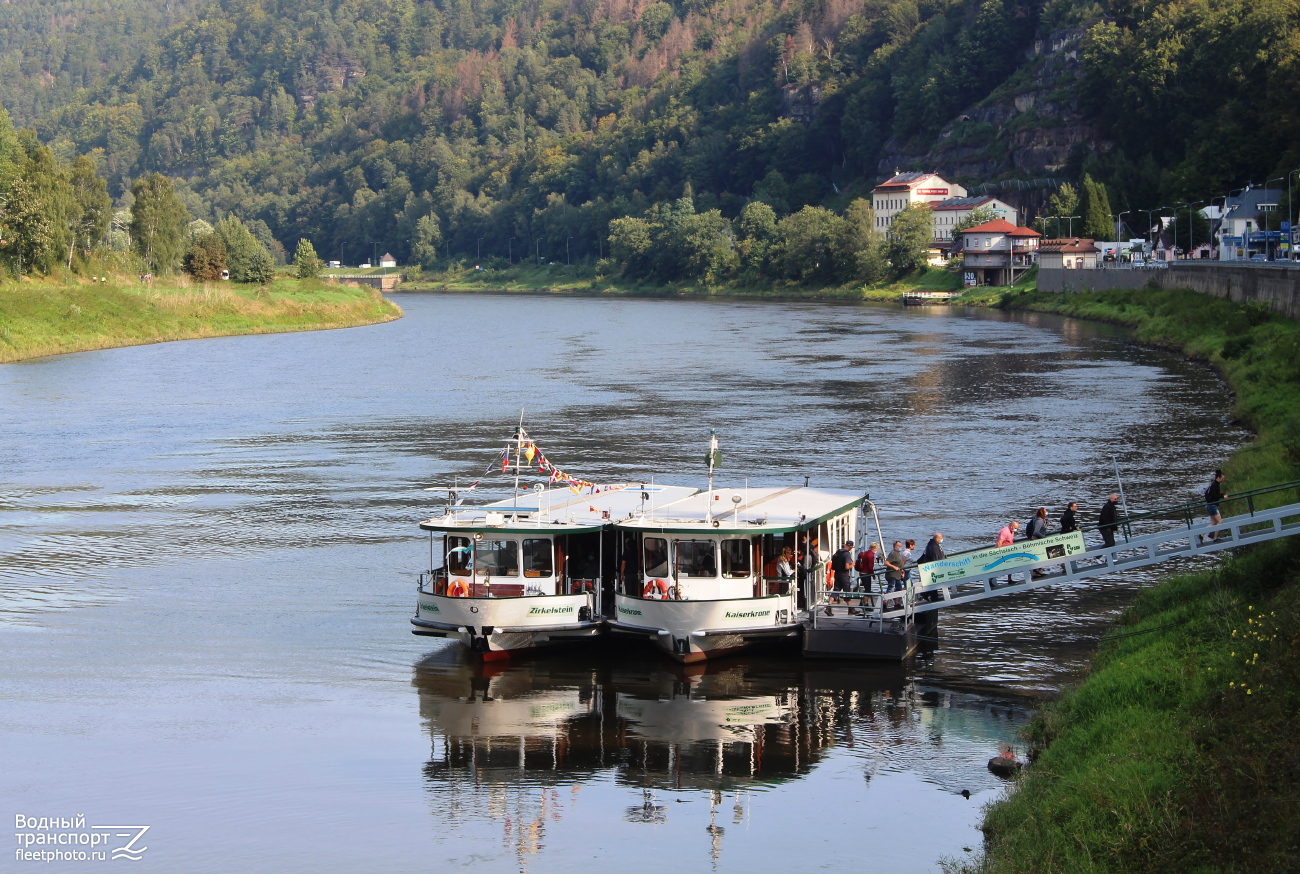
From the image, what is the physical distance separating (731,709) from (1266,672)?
389 inches

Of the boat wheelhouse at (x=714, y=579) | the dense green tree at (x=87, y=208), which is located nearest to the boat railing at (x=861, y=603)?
the boat wheelhouse at (x=714, y=579)

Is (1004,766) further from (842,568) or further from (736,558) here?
(842,568)

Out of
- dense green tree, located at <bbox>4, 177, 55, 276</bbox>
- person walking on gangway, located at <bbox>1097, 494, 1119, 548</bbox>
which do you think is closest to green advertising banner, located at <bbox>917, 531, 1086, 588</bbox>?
person walking on gangway, located at <bbox>1097, 494, 1119, 548</bbox>

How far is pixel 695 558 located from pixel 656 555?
0.79 m

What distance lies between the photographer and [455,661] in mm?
28719

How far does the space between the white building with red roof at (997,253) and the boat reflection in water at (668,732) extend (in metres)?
151

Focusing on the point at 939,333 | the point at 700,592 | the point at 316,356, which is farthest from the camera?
the point at 939,333

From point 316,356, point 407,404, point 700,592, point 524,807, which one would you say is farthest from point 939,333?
point 524,807

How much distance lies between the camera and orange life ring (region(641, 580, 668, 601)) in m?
27.8

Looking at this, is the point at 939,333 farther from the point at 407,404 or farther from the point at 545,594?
the point at 545,594

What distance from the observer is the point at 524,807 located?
69.2 ft

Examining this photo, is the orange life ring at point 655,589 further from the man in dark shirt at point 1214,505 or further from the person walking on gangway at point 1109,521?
the man in dark shirt at point 1214,505

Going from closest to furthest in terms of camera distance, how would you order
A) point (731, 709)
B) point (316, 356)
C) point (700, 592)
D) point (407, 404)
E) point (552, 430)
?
point (731, 709) → point (700, 592) → point (552, 430) → point (407, 404) → point (316, 356)

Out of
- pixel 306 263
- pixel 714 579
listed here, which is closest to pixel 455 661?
pixel 714 579
